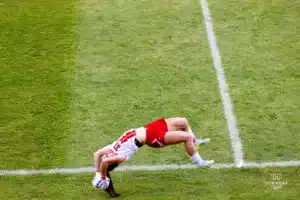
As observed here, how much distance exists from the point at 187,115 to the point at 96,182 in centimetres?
255

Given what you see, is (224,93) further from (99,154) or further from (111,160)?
(111,160)

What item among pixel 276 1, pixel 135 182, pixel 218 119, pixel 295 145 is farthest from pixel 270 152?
pixel 276 1

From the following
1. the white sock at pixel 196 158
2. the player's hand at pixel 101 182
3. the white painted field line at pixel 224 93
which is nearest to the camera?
the player's hand at pixel 101 182

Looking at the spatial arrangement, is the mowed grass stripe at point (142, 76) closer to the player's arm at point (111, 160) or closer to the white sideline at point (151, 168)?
the white sideline at point (151, 168)

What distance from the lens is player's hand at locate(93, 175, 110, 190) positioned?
948 cm

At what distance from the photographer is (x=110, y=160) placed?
938 centimetres

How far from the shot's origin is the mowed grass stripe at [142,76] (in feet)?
36.3

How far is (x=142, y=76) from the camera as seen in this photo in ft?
41.5

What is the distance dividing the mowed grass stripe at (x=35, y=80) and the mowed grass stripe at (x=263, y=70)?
110 inches

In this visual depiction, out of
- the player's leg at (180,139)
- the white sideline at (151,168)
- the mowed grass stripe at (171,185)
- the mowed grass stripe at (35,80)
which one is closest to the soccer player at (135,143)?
the player's leg at (180,139)

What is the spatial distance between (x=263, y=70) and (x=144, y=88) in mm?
2124

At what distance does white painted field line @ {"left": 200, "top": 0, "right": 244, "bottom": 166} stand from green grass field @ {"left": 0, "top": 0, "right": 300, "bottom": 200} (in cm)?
9

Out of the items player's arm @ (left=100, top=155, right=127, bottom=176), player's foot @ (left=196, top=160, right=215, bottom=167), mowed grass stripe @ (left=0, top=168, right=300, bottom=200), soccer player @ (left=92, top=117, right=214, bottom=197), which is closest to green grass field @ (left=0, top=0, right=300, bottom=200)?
mowed grass stripe @ (left=0, top=168, right=300, bottom=200)

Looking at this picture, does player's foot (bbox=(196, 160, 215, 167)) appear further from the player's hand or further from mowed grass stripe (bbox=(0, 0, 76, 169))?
mowed grass stripe (bbox=(0, 0, 76, 169))
